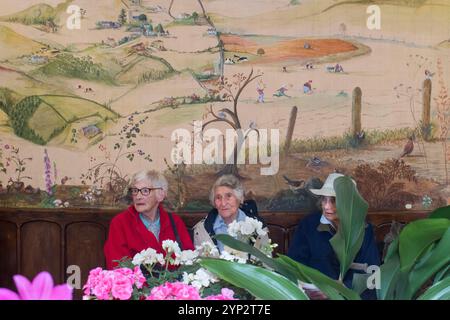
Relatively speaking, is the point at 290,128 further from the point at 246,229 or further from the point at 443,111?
the point at 246,229

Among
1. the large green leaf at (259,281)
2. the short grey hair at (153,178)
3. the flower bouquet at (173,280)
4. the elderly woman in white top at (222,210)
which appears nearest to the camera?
the large green leaf at (259,281)

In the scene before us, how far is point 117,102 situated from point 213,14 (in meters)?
0.95

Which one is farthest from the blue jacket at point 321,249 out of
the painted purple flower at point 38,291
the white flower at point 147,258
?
the painted purple flower at point 38,291

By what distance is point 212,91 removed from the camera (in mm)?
6199

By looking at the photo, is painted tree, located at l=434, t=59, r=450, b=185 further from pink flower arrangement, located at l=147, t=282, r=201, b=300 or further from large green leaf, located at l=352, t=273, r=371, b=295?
pink flower arrangement, located at l=147, t=282, r=201, b=300

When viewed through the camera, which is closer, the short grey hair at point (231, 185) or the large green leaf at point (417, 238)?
the large green leaf at point (417, 238)

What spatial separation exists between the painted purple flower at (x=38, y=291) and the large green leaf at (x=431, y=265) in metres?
1.04

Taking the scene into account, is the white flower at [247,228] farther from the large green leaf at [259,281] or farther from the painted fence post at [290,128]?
the painted fence post at [290,128]

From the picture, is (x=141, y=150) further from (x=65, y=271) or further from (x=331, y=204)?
(x=331, y=204)

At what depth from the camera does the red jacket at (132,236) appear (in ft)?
17.8

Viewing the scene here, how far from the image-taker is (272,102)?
6.21 m

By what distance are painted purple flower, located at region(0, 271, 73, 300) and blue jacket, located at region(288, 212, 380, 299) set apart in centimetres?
389

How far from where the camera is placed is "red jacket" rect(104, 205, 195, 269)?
5426 mm

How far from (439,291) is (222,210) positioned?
3.62 m
